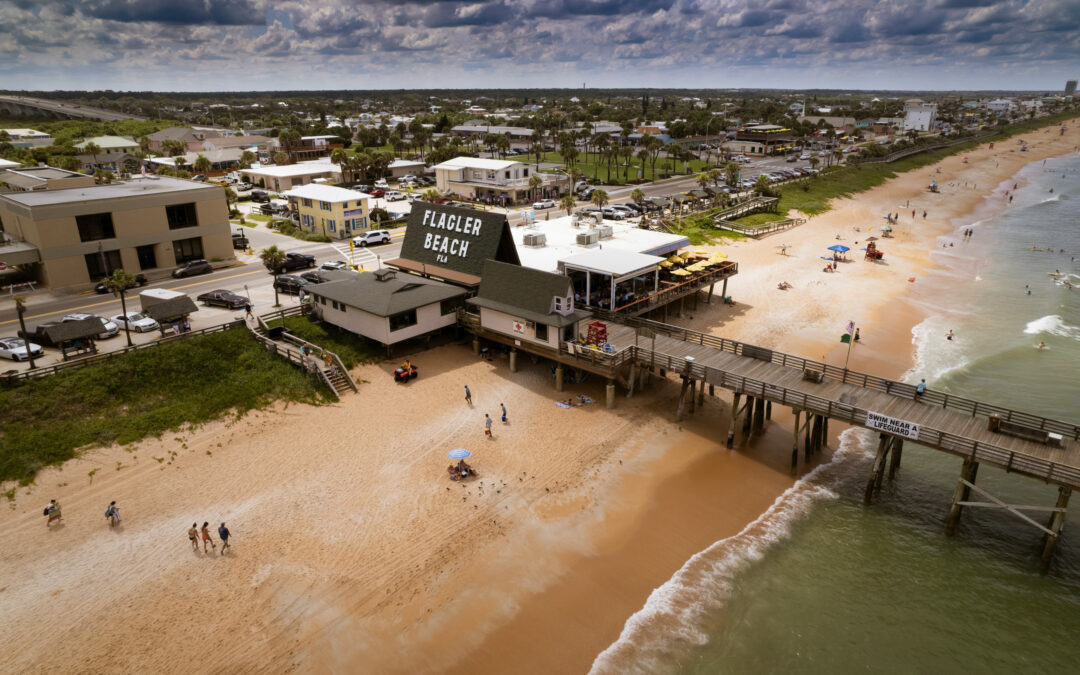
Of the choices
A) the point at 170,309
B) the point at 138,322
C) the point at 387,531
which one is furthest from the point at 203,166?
the point at 387,531

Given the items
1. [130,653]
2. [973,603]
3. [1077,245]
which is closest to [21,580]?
[130,653]

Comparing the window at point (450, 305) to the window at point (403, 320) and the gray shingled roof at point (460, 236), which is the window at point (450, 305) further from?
the gray shingled roof at point (460, 236)

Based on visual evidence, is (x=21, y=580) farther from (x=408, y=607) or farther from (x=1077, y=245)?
(x=1077, y=245)

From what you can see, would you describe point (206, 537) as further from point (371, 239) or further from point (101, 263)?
point (371, 239)

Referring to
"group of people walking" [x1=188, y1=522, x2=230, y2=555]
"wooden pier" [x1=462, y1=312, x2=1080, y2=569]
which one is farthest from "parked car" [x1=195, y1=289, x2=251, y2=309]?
"group of people walking" [x1=188, y1=522, x2=230, y2=555]

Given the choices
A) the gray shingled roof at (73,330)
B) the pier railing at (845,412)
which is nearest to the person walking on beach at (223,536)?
the gray shingled roof at (73,330)

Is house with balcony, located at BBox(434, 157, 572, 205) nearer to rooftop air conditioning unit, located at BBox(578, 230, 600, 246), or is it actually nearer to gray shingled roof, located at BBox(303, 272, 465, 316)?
rooftop air conditioning unit, located at BBox(578, 230, 600, 246)
